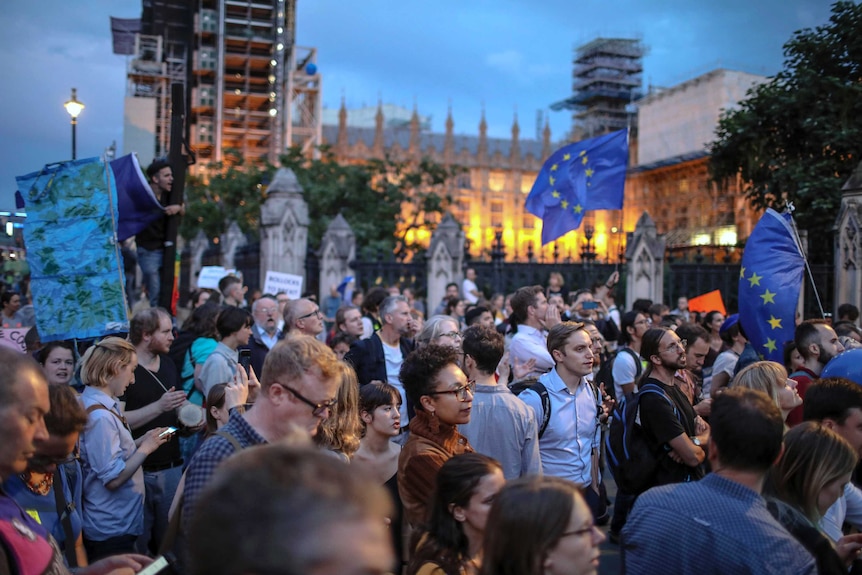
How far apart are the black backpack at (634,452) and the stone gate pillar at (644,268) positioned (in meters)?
12.9

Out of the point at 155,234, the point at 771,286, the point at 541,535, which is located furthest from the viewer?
the point at 155,234

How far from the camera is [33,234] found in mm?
6031

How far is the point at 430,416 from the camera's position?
3.97m

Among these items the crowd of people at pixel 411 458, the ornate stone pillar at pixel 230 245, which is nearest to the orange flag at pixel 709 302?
the crowd of people at pixel 411 458

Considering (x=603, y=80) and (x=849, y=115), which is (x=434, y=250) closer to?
(x=849, y=115)

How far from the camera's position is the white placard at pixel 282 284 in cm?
1170

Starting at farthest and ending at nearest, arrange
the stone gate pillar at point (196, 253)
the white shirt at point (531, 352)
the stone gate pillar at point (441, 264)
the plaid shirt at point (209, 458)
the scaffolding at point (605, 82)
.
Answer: the scaffolding at point (605, 82) → the stone gate pillar at point (196, 253) → the stone gate pillar at point (441, 264) → the white shirt at point (531, 352) → the plaid shirt at point (209, 458)

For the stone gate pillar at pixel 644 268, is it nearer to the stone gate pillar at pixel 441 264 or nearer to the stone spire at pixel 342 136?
the stone gate pillar at pixel 441 264

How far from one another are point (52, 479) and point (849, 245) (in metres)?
15.6

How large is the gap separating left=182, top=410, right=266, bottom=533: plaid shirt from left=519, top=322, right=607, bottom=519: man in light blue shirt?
255cm

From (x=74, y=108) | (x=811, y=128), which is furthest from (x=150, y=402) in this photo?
(x=811, y=128)

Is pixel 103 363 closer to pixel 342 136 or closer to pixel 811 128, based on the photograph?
pixel 811 128

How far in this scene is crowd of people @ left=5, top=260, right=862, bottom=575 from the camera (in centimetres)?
145

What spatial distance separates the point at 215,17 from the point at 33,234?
5058 centimetres
